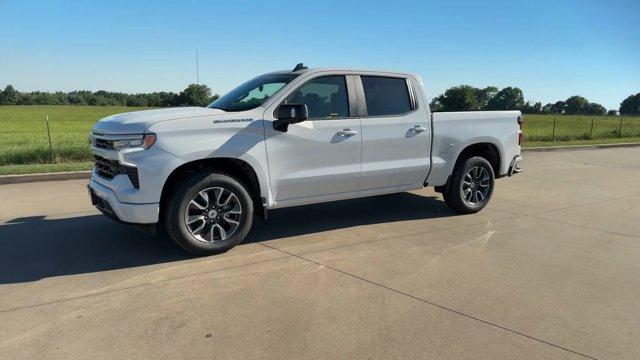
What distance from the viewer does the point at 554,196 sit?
8.67 meters

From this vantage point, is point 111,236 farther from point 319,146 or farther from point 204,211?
point 319,146

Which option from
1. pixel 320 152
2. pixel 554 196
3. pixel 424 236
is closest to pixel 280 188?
pixel 320 152

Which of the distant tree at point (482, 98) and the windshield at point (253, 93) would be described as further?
the distant tree at point (482, 98)

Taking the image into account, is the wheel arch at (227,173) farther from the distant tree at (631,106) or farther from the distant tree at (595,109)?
the distant tree at (631,106)

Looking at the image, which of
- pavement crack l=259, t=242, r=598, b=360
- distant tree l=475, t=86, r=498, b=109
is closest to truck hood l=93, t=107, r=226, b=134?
pavement crack l=259, t=242, r=598, b=360

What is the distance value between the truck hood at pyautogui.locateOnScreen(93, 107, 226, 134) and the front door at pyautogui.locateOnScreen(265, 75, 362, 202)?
784 millimetres

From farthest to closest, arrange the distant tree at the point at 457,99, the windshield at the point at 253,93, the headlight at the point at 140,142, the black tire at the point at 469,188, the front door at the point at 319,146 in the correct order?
the distant tree at the point at 457,99 < the black tire at the point at 469,188 < the windshield at the point at 253,93 < the front door at the point at 319,146 < the headlight at the point at 140,142

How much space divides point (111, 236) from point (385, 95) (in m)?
3.70

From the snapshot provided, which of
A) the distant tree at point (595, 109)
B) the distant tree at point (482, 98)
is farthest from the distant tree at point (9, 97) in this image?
the distant tree at point (595, 109)

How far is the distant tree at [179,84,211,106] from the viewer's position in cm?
785

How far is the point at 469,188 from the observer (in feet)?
23.1

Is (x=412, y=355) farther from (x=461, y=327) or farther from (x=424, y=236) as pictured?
(x=424, y=236)

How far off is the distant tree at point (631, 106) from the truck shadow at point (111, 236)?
5091 inches

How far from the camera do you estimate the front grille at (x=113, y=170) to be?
15.3 ft
